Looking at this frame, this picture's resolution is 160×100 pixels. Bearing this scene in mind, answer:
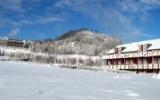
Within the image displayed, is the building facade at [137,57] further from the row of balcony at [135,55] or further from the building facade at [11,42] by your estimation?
the building facade at [11,42]

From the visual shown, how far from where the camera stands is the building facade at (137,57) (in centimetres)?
6050

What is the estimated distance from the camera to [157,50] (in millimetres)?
59938

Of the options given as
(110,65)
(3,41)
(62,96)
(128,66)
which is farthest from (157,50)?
(3,41)

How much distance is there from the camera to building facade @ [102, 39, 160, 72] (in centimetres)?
6050

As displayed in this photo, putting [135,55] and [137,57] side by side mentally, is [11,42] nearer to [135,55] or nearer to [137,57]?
[135,55]

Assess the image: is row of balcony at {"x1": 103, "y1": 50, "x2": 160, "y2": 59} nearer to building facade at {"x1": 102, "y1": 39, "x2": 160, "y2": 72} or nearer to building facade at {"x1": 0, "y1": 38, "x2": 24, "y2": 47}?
building facade at {"x1": 102, "y1": 39, "x2": 160, "y2": 72}

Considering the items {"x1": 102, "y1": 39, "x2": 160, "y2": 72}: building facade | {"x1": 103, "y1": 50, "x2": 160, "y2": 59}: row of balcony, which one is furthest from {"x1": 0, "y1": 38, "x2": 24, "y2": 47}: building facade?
{"x1": 103, "y1": 50, "x2": 160, "y2": 59}: row of balcony

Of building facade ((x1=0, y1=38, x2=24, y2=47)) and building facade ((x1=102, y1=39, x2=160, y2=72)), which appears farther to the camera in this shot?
building facade ((x1=0, y1=38, x2=24, y2=47))

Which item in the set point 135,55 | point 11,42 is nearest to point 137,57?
point 135,55

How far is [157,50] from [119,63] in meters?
11.7

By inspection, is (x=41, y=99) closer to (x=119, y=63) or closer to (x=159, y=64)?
(x=159, y=64)

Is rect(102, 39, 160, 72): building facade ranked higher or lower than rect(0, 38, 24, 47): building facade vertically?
lower

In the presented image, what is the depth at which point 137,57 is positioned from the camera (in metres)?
64.5

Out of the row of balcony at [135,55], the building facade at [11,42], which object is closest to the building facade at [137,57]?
the row of balcony at [135,55]
